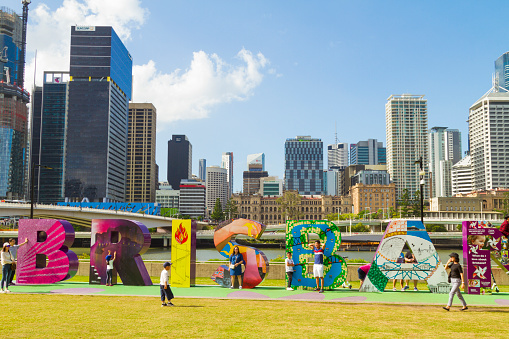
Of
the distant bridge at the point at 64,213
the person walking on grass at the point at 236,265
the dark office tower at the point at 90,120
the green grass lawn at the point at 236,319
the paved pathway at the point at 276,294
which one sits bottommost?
the paved pathway at the point at 276,294

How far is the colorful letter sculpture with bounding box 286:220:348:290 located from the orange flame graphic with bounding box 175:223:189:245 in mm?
4685

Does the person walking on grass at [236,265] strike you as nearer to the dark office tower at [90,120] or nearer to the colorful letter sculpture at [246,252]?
the colorful letter sculpture at [246,252]

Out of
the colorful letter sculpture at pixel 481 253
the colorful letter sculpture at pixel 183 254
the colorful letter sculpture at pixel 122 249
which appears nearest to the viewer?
the colorful letter sculpture at pixel 481 253

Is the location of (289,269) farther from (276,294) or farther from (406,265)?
(406,265)

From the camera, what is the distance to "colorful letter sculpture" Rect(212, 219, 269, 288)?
771 inches

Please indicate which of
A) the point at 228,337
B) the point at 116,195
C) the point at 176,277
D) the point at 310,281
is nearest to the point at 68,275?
the point at 176,277

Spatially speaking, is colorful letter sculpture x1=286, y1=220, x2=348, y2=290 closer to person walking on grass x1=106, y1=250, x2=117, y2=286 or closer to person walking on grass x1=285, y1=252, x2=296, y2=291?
person walking on grass x1=285, y1=252, x2=296, y2=291

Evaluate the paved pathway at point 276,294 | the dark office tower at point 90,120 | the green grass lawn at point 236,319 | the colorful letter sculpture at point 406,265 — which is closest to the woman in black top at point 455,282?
the green grass lawn at point 236,319

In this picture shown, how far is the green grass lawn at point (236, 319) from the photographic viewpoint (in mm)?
10750

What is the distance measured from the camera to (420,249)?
1870cm

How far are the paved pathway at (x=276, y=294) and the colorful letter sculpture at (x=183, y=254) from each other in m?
0.63

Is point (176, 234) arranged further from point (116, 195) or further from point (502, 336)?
point (116, 195)

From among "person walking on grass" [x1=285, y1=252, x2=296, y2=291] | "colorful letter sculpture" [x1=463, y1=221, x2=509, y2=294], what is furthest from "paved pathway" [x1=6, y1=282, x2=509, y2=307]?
"colorful letter sculpture" [x1=463, y1=221, x2=509, y2=294]

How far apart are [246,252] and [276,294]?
2.63 m
